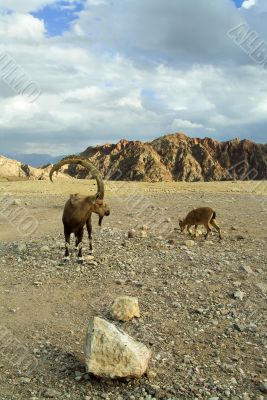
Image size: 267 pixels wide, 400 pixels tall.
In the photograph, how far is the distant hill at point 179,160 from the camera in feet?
166

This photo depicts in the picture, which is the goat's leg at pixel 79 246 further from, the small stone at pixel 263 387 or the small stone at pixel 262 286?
the small stone at pixel 263 387

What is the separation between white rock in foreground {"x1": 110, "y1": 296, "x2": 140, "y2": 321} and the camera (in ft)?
26.5

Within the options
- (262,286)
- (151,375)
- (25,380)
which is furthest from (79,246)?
(151,375)

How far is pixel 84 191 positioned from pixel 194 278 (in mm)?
18415

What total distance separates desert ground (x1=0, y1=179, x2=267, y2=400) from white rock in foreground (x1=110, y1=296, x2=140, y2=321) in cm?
16

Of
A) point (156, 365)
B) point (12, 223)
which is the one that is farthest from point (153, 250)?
point (12, 223)

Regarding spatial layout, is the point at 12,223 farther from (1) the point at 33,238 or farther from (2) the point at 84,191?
(2) the point at 84,191

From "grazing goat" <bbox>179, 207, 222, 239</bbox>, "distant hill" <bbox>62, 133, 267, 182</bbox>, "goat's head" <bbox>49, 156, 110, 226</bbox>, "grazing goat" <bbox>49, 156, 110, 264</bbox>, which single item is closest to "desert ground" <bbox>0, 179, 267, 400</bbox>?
"grazing goat" <bbox>179, 207, 222, 239</bbox>

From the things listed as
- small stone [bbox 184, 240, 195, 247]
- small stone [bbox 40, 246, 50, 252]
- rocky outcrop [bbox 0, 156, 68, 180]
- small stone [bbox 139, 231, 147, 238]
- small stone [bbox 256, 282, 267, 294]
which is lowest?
small stone [bbox 256, 282, 267, 294]

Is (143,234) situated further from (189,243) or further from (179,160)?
(179,160)

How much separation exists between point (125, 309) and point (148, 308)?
2.07 ft

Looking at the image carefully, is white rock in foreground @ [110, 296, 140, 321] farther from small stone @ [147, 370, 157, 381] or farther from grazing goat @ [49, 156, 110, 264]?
grazing goat @ [49, 156, 110, 264]

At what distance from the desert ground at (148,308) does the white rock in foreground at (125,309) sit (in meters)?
0.16

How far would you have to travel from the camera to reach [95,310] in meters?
8.54
